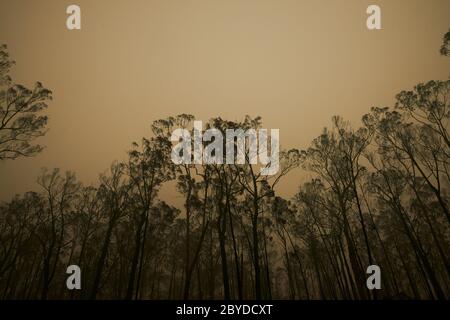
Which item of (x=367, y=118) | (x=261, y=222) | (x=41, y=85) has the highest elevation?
(x=367, y=118)

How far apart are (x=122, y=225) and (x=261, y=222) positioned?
15.7 m

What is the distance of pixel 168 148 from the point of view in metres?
21.4

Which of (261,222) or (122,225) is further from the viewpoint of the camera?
(261,222)

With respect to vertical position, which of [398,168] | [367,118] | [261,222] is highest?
[367,118]

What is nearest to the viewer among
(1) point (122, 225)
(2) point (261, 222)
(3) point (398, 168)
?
(3) point (398, 168)
